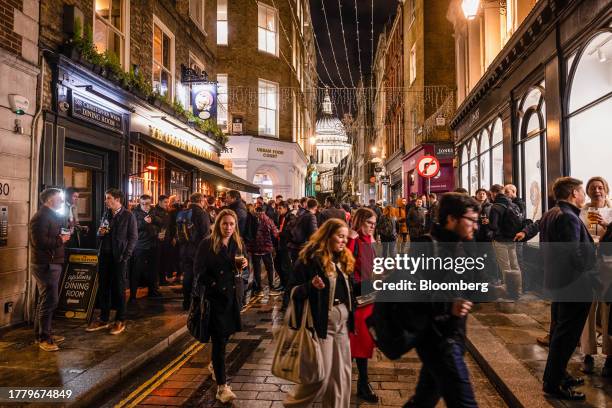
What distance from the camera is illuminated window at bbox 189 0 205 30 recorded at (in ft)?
53.1

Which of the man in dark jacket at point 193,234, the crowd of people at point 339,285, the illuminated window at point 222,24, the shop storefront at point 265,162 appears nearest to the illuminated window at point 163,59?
the man in dark jacket at point 193,234

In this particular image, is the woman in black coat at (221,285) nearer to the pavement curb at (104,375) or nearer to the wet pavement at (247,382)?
the wet pavement at (247,382)

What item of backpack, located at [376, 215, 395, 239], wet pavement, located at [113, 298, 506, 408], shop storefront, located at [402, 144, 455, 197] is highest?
shop storefront, located at [402, 144, 455, 197]

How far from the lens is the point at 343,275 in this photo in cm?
395

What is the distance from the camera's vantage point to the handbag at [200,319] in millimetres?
4570

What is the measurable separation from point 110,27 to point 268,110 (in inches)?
658

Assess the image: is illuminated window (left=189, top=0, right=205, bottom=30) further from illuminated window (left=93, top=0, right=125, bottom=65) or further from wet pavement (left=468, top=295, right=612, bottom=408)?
wet pavement (left=468, top=295, right=612, bottom=408)

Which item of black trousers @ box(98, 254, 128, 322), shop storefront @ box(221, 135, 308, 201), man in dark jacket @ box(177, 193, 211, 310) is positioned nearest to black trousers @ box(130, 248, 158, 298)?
man in dark jacket @ box(177, 193, 211, 310)

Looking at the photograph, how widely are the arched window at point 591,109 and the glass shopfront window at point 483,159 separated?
4.90 metres

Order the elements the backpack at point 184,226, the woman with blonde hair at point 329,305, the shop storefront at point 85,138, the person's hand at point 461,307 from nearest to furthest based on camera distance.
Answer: the person's hand at point 461,307 → the woman with blonde hair at point 329,305 → the shop storefront at point 85,138 → the backpack at point 184,226

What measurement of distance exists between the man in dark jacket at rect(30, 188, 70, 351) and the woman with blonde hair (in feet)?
12.6

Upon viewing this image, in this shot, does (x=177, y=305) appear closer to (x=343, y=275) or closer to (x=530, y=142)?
(x=343, y=275)

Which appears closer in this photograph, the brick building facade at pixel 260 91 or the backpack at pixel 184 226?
the backpack at pixel 184 226

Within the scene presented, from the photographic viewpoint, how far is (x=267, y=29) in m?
27.1
